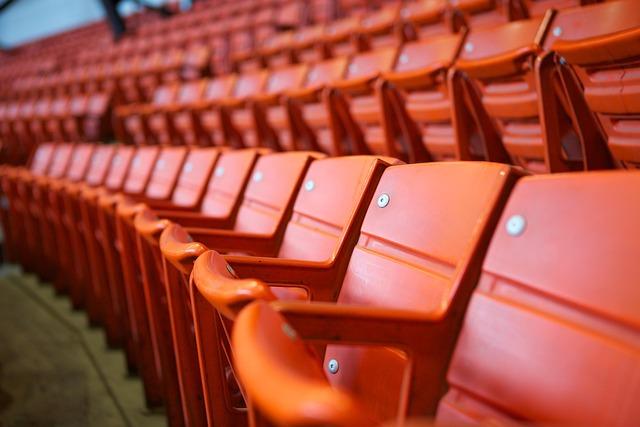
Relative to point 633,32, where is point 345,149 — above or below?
below

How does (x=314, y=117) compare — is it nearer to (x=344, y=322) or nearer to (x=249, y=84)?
(x=249, y=84)

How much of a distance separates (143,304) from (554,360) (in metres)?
0.51

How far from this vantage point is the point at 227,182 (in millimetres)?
749

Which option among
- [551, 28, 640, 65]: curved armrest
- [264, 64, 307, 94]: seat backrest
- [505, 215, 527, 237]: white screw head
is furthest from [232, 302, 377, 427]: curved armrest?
[264, 64, 307, 94]: seat backrest

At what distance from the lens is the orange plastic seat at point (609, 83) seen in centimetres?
49

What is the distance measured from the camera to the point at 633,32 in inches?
17.8

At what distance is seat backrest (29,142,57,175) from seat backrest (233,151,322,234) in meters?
0.97

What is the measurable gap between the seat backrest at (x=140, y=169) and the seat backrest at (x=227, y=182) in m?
0.25

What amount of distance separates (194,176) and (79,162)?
592 millimetres

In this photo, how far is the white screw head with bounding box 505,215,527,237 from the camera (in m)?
0.30

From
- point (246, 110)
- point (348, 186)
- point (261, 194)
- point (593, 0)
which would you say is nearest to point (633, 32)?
point (348, 186)

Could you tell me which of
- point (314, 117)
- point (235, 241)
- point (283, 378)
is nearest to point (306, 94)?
point (314, 117)

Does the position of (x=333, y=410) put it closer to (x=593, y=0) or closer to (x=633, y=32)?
(x=633, y=32)

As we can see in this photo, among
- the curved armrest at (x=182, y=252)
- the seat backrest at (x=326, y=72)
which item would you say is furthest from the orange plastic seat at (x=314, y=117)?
the curved armrest at (x=182, y=252)
